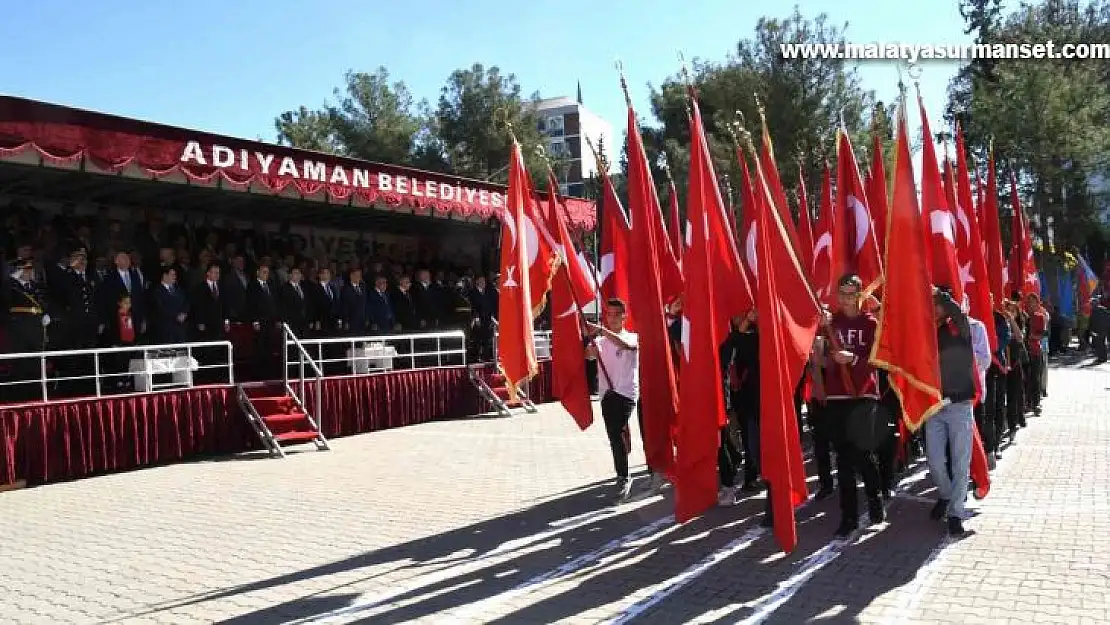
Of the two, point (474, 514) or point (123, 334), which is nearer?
point (474, 514)

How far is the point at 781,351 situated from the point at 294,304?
34.7 feet

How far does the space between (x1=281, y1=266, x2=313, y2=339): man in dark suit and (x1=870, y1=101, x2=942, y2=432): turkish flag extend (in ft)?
35.3

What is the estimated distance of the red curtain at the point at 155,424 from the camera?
31.5ft

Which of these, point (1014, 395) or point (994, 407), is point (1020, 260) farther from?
point (994, 407)

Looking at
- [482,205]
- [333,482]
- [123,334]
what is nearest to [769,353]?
[333,482]

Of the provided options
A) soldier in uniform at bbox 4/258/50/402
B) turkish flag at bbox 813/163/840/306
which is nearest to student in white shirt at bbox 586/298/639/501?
turkish flag at bbox 813/163/840/306

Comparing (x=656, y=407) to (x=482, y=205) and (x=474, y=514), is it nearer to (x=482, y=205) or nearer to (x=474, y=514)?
(x=474, y=514)

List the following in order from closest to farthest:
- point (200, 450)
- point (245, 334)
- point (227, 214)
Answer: point (200, 450), point (245, 334), point (227, 214)

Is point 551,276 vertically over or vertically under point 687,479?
over

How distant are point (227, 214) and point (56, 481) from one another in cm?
813

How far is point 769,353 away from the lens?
→ 232 inches

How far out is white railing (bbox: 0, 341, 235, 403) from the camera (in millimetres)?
10402

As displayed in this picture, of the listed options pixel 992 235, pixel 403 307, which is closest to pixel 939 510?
pixel 992 235

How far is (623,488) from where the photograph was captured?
816 centimetres
